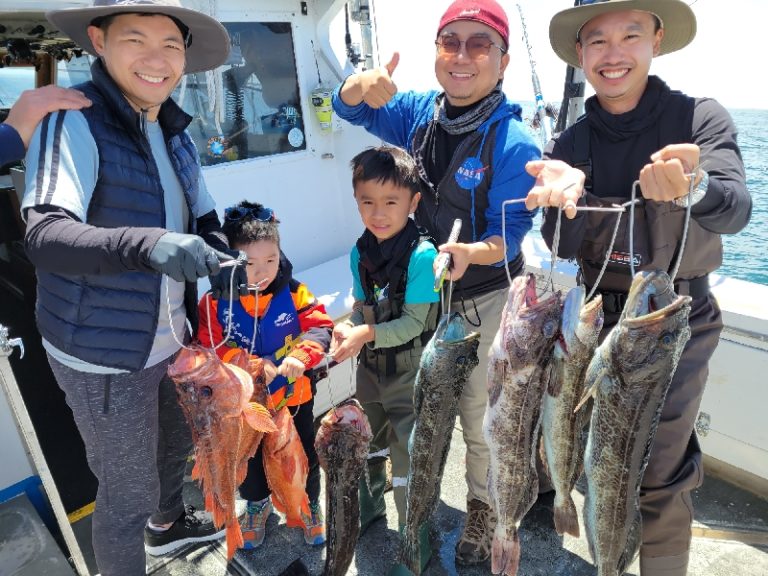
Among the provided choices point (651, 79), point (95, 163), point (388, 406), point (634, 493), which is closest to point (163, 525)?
point (388, 406)

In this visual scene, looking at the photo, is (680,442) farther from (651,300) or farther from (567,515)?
(651,300)

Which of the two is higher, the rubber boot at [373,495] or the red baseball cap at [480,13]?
the red baseball cap at [480,13]

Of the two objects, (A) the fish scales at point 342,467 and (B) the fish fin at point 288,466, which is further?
(B) the fish fin at point 288,466

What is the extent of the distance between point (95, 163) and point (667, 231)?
102 inches

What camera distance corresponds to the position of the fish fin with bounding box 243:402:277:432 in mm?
2457

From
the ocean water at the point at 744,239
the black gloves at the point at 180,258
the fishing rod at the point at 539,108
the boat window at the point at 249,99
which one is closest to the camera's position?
the black gloves at the point at 180,258

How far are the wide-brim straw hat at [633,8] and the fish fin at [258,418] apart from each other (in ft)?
7.80

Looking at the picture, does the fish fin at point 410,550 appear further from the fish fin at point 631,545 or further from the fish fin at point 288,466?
the fish fin at point 631,545

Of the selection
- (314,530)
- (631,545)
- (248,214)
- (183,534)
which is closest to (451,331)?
(631,545)

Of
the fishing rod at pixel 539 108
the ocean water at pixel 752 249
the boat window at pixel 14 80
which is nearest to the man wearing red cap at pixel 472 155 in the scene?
the ocean water at pixel 752 249

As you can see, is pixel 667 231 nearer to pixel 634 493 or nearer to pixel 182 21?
pixel 634 493

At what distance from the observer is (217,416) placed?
244 centimetres

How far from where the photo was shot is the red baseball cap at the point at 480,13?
266cm

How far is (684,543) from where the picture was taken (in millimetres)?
2561
